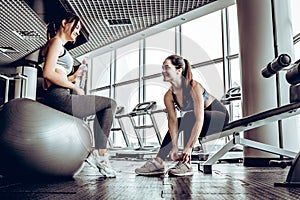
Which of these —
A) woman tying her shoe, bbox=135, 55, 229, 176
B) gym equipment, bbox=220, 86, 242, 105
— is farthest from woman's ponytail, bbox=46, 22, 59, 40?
gym equipment, bbox=220, 86, 242, 105

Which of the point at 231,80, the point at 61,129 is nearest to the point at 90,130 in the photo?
the point at 61,129

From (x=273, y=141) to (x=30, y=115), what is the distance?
223cm

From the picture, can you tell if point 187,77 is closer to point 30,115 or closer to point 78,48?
point 30,115

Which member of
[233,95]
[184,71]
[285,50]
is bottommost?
[184,71]

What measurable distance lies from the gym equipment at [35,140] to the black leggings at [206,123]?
2.25 ft

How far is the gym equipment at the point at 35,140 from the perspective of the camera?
146cm

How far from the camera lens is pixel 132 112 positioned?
5148 mm

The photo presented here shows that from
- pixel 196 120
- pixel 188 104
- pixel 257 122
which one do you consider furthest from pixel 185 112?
pixel 257 122

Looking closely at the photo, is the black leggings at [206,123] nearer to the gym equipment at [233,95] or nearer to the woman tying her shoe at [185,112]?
the woman tying her shoe at [185,112]

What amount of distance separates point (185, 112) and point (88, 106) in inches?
29.0

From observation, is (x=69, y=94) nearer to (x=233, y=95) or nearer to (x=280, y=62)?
(x=280, y=62)

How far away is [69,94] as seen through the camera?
1.64 meters

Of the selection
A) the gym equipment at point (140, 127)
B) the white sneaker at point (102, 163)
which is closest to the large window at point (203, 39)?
the white sneaker at point (102, 163)

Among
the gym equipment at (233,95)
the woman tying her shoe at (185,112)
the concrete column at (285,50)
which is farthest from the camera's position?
the gym equipment at (233,95)
